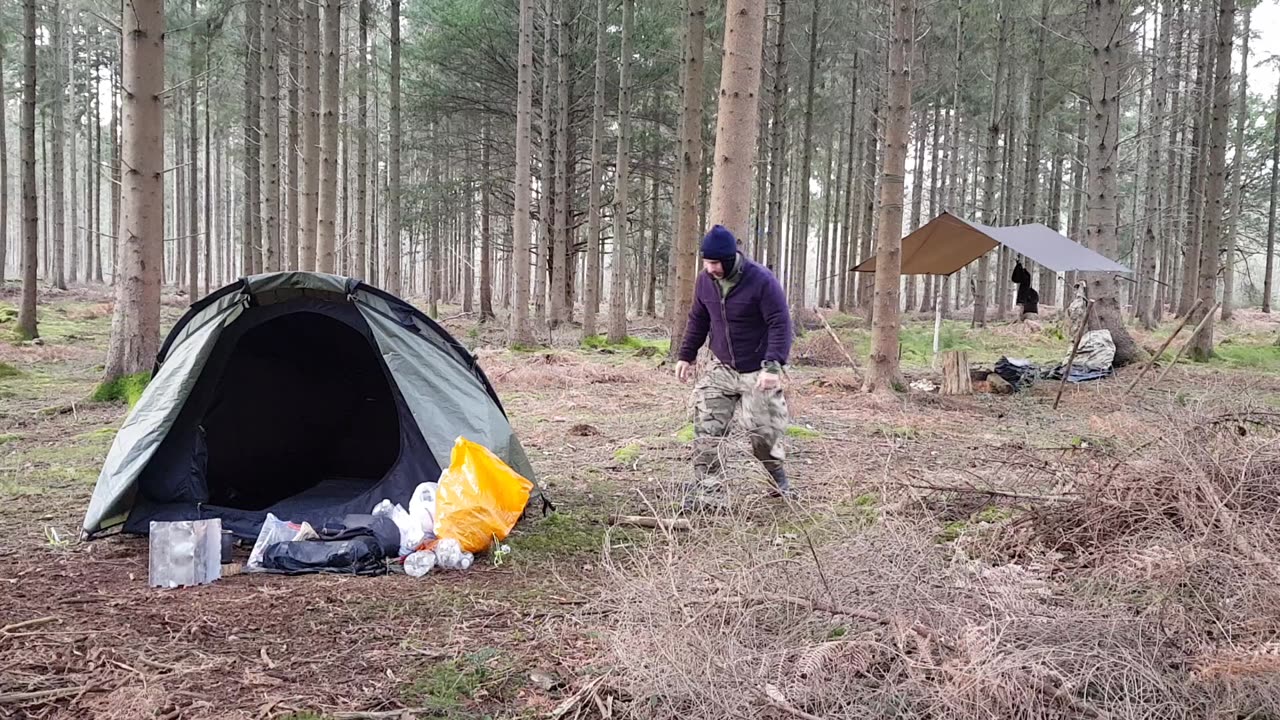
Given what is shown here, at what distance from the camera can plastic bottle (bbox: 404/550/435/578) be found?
3898 millimetres

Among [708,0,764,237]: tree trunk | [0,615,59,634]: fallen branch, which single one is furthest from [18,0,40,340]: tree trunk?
[0,615,59,634]: fallen branch

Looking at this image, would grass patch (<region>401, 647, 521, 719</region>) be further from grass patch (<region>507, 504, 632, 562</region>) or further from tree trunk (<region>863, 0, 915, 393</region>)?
tree trunk (<region>863, 0, 915, 393</region>)

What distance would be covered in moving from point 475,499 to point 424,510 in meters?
0.31

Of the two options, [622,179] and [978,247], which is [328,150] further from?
[978,247]

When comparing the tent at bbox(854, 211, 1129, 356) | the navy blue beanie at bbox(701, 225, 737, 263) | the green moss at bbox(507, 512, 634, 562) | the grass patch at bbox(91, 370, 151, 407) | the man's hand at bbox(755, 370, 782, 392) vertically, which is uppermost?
the tent at bbox(854, 211, 1129, 356)

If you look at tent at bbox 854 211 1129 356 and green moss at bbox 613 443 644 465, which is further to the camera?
tent at bbox 854 211 1129 356

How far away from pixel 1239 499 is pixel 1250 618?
2.84 ft

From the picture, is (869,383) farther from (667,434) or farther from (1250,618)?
(1250,618)

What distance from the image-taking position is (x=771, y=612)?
2.70m

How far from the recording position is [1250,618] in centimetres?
240

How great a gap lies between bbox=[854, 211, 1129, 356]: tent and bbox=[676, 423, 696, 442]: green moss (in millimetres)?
4599

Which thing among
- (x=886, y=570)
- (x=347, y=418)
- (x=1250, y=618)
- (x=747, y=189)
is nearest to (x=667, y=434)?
(x=747, y=189)

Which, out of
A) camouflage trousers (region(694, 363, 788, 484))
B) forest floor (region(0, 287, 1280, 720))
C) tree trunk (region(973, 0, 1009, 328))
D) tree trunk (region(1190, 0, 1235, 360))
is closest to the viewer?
forest floor (region(0, 287, 1280, 720))

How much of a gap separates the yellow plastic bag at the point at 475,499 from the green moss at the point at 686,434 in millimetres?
2623
